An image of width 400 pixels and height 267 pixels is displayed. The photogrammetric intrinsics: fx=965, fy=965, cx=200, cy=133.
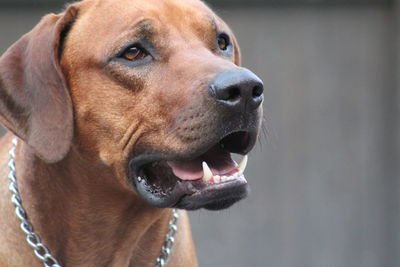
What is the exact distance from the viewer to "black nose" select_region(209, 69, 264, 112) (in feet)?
12.3

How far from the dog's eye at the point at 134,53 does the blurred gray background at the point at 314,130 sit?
3.98 m

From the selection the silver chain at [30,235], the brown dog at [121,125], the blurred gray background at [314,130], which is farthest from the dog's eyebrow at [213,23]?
the blurred gray background at [314,130]

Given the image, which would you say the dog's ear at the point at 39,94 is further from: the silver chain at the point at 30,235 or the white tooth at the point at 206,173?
the white tooth at the point at 206,173

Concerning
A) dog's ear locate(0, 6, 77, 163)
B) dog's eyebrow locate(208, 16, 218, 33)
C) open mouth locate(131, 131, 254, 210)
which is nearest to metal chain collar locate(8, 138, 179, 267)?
dog's ear locate(0, 6, 77, 163)

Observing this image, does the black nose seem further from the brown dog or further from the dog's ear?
the dog's ear

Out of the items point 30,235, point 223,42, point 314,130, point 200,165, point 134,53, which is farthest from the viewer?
point 314,130

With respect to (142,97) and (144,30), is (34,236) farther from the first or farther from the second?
(144,30)

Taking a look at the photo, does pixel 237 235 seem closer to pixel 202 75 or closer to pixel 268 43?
pixel 268 43

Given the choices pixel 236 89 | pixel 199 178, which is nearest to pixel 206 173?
pixel 199 178

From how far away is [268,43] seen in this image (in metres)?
8.27

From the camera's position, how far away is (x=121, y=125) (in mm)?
4125

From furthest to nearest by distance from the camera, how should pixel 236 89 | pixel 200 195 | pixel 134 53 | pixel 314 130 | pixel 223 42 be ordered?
pixel 314 130 < pixel 223 42 < pixel 134 53 < pixel 200 195 < pixel 236 89

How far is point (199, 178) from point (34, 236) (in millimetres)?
852

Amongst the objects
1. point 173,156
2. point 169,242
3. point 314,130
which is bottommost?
point 314,130
